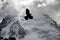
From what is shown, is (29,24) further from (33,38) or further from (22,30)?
(33,38)

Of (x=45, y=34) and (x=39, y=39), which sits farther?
(x=45, y=34)

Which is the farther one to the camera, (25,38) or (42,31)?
(42,31)

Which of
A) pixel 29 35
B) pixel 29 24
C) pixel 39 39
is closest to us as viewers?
pixel 39 39

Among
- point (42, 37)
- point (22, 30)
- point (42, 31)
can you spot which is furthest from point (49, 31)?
point (22, 30)

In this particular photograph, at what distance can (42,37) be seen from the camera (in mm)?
42625

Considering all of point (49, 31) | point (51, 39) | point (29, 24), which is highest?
point (29, 24)

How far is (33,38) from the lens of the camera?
133 feet

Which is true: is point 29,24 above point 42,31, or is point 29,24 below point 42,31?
above

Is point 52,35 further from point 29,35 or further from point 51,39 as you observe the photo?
point 29,35

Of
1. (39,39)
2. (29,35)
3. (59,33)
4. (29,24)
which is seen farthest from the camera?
(29,24)

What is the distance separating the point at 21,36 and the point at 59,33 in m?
12.8

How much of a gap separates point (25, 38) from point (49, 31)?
10476 mm

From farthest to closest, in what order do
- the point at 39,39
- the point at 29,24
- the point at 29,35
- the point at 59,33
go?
the point at 29,24 → the point at 59,33 → the point at 29,35 → the point at 39,39

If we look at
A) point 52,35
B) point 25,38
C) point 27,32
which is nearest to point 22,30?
point 27,32
